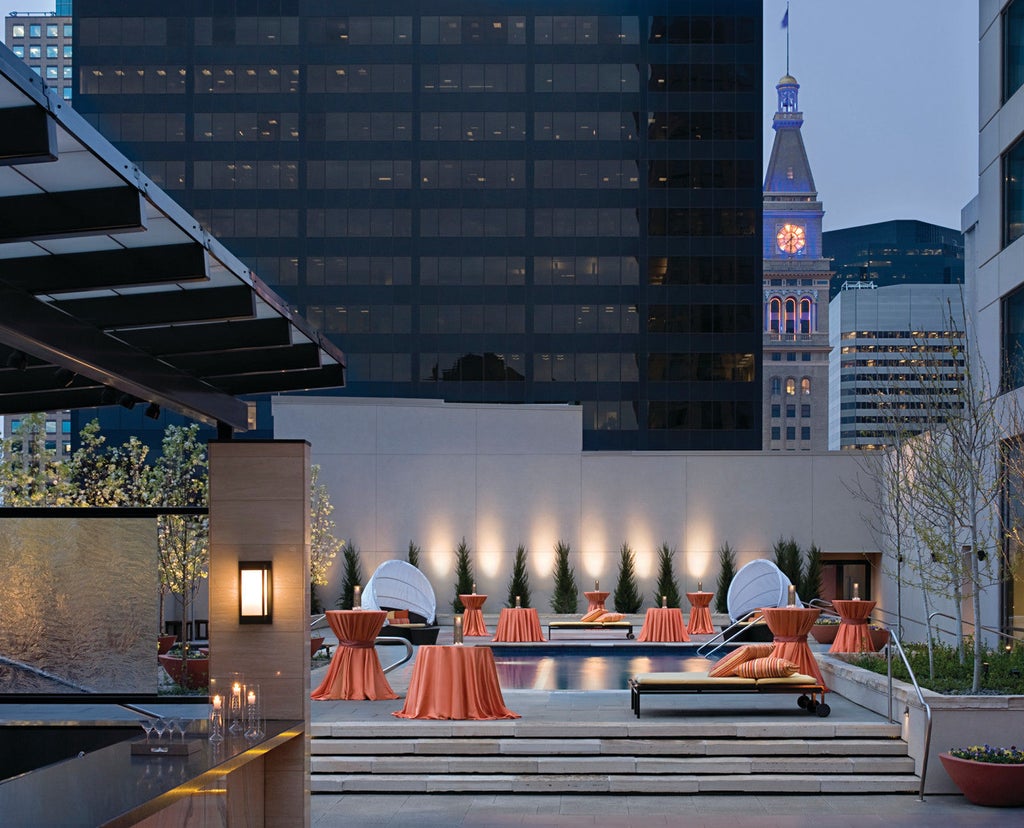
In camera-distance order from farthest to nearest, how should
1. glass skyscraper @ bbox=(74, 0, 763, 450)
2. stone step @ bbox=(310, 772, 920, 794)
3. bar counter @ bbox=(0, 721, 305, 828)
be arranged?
glass skyscraper @ bbox=(74, 0, 763, 450), stone step @ bbox=(310, 772, 920, 794), bar counter @ bbox=(0, 721, 305, 828)

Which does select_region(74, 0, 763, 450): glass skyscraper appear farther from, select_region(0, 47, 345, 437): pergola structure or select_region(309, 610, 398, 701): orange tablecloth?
select_region(0, 47, 345, 437): pergola structure

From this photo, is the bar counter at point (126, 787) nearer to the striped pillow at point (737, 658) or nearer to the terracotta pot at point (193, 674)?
the terracotta pot at point (193, 674)

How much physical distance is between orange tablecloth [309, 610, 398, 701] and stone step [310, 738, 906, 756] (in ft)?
9.78

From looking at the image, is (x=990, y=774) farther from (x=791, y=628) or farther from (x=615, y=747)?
(x=791, y=628)

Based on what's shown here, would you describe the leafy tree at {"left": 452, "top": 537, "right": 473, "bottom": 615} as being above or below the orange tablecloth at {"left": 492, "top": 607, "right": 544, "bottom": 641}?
above

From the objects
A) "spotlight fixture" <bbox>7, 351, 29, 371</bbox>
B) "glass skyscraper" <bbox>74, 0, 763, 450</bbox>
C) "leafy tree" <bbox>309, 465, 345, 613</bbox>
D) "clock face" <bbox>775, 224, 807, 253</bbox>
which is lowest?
"leafy tree" <bbox>309, 465, 345, 613</bbox>

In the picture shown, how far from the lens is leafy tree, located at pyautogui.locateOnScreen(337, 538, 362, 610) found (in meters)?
32.0

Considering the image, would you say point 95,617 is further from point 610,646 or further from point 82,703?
point 610,646

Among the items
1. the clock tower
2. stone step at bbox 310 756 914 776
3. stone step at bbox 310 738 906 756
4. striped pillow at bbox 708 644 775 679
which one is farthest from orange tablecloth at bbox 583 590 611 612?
the clock tower

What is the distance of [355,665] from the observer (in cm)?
1625

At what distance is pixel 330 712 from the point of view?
14703 mm

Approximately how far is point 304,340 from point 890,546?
21.8 metres

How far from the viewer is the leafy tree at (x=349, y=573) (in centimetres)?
3197

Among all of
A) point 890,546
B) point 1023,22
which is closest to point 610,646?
point 890,546
